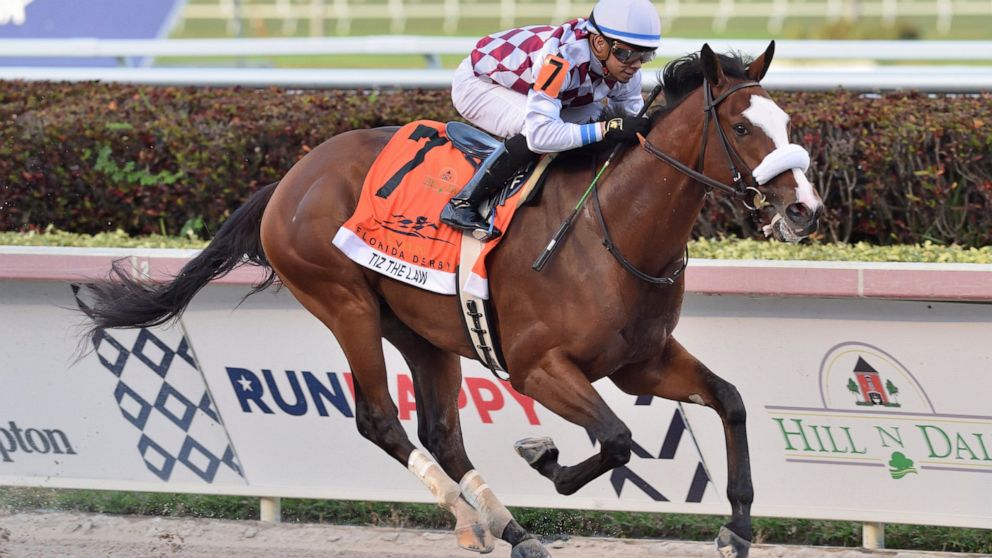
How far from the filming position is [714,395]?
4.10 m

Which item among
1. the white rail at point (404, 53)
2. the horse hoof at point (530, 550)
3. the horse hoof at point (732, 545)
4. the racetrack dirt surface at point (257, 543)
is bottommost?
the racetrack dirt surface at point (257, 543)

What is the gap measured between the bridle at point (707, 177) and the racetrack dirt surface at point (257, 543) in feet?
4.61

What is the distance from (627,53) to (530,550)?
5.14 ft

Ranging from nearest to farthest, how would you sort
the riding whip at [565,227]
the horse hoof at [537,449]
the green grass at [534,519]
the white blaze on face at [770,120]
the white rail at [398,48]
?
the white blaze on face at [770,120], the riding whip at [565,227], the horse hoof at [537,449], the green grass at [534,519], the white rail at [398,48]

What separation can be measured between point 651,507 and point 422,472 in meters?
1.03

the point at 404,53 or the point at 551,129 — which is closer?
the point at 551,129

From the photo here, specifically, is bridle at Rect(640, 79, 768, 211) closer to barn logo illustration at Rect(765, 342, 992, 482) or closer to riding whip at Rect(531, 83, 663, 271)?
riding whip at Rect(531, 83, 663, 271)

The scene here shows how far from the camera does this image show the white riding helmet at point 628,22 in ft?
12.7

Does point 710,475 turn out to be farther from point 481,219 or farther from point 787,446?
point 481,219

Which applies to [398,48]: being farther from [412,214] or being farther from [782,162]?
[782,162]

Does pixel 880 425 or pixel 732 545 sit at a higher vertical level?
pixel 880 425

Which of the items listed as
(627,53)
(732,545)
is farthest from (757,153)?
(732,545)

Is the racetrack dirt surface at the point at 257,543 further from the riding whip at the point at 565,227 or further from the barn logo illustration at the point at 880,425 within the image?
the riding whip at the point at 565,227

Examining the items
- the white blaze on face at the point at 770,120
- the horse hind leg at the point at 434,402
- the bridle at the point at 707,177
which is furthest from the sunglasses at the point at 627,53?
the horse hind leg at the point at 434,402
